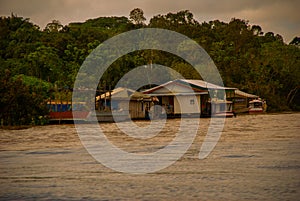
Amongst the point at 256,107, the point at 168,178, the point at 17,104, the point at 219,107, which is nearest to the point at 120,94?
the point at 17,104

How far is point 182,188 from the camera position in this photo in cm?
1022

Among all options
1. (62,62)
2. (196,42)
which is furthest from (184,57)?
(62,62)

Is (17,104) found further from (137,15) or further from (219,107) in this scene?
(137,15)

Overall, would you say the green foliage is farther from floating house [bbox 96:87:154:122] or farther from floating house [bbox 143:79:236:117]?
floating house [bbox 143:79:236:117]

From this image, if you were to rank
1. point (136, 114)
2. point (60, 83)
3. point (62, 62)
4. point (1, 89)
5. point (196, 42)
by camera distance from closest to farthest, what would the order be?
point (1, 89) < point (136, 114) < point (60, 83) < point (62, 62) < point (196, 42)

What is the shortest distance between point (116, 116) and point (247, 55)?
53212 millimetres

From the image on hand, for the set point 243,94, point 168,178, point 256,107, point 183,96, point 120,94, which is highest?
point 243,94

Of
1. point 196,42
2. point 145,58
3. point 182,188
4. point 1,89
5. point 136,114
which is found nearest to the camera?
point 182,188

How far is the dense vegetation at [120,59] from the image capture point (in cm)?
4103

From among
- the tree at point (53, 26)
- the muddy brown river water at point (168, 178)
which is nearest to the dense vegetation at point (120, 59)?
the tree at point (53, 26)

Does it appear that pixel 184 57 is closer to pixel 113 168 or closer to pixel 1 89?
pixel 1 89

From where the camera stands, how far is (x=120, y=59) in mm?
70188

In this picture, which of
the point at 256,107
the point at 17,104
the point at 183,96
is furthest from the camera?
the point at 256,107

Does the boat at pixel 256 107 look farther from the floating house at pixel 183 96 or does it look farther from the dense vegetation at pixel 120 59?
the floating house at pixel 183 96
